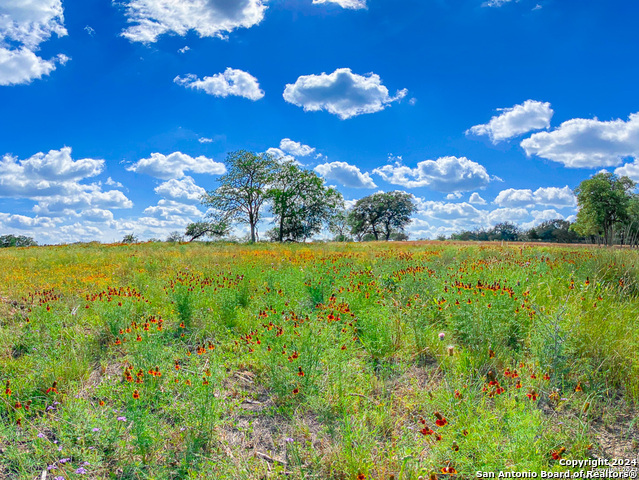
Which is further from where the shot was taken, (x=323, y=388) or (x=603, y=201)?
(x=603, y=201)

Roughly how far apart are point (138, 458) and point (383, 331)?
116 inches

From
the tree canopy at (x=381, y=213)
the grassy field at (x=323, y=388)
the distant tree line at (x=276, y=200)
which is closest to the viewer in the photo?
the grassy field at (x=323, y=388)

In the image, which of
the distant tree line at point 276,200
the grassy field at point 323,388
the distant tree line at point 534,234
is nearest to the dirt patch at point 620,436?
the grassy field at point 323,388

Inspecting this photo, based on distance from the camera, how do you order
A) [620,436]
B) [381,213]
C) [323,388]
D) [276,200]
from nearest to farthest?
1. [620,436]
2. [323,388]
3. [276,200]
4. [381,213]

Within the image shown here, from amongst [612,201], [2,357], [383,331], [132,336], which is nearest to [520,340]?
[383,331]

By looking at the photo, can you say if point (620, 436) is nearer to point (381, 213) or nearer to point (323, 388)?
point (323, 388)

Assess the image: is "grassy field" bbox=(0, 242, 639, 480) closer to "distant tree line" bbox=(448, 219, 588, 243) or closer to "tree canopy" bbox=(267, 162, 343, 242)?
"tree canopy" bbox=(267, 162, 343, 242)

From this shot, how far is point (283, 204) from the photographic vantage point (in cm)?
3841

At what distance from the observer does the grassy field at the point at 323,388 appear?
265cm

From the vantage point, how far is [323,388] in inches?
137

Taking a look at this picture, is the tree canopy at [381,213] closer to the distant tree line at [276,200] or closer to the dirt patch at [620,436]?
the distant tree line at [276,200]

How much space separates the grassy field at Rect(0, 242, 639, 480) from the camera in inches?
104

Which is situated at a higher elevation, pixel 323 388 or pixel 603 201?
pixel 603 201

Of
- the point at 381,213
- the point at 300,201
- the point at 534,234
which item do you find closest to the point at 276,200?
the point at 300,201
